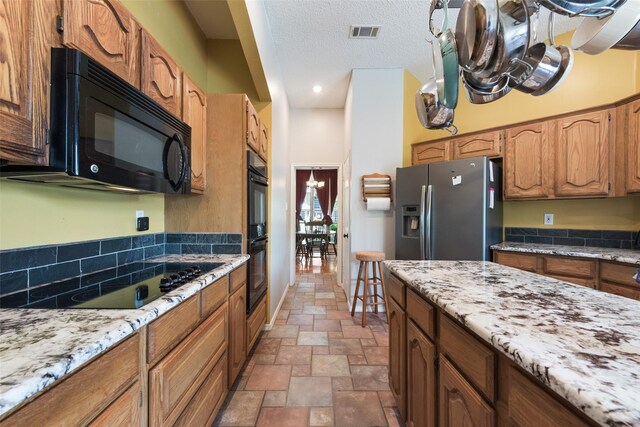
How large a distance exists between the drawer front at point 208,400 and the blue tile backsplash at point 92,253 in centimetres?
80

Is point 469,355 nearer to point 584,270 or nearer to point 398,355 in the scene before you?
point 398,355

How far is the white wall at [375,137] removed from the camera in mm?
3309

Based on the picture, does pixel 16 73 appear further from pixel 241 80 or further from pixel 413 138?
pixel 413 138

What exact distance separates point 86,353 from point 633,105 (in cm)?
354

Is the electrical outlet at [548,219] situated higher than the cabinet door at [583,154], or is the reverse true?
the cabinet door at [583,154]

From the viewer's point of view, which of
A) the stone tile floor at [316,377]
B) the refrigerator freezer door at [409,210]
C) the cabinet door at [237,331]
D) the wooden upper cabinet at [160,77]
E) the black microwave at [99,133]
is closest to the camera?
the black microwave at [99,133]

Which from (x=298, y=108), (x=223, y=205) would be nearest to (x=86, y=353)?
(x=223, y=205)

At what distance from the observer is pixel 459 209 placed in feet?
8.50

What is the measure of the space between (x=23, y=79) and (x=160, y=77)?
74 cm

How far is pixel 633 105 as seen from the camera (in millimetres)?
2070

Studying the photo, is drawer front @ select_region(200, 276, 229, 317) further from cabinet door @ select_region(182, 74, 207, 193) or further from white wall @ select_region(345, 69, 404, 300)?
white wall @ select_region(345, 69, 404, 300)

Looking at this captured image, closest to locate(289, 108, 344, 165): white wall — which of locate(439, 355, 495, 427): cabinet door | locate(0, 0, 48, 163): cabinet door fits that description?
locate(0, 0, 48, 163): cabinet door

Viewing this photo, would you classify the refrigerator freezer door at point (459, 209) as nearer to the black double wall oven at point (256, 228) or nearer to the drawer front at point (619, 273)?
the drawer front at point (619, 273)

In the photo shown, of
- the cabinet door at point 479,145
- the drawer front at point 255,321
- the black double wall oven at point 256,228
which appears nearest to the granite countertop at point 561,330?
the black double wall oven at point 256,228
